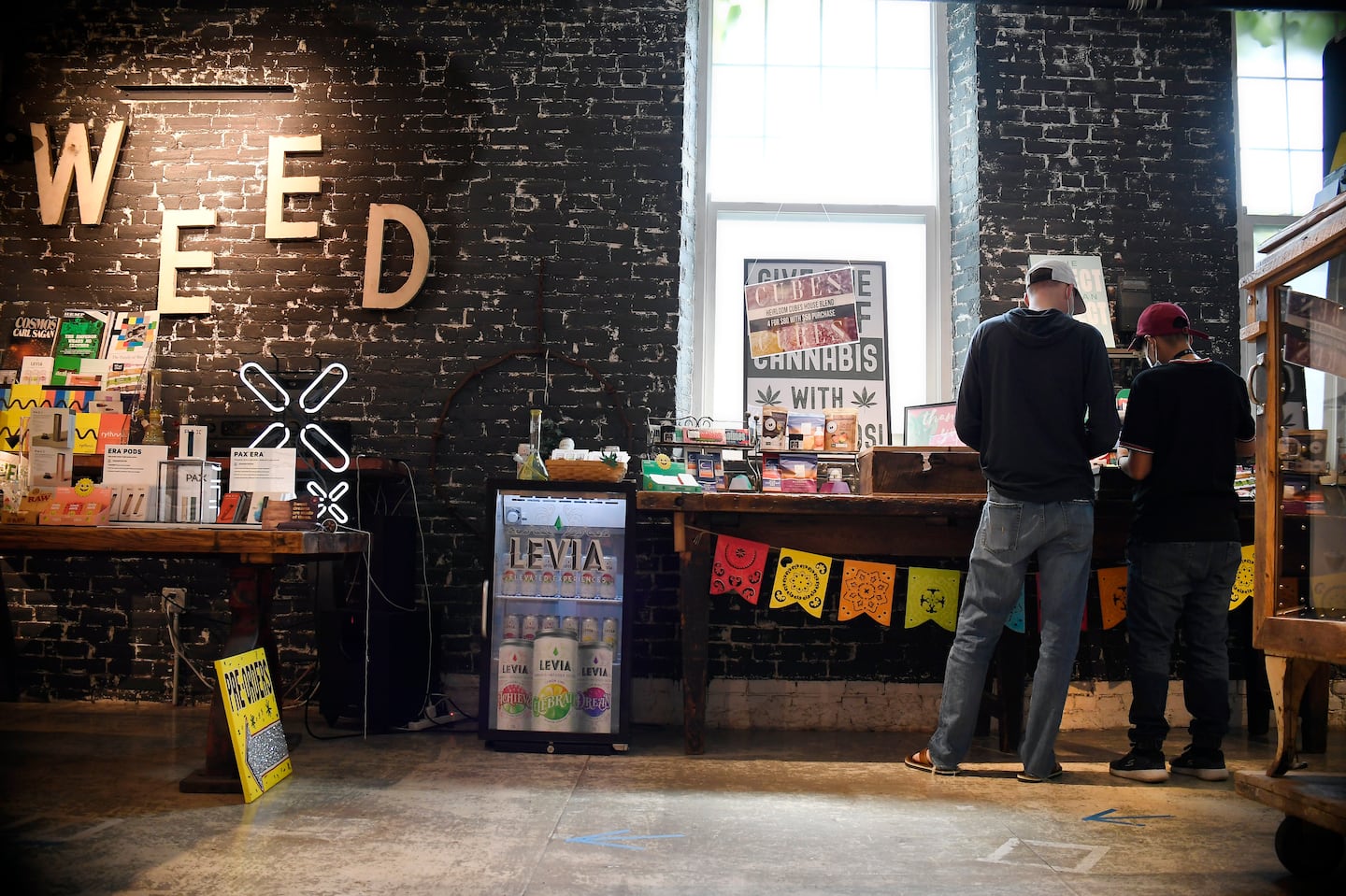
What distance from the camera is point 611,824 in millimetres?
2979

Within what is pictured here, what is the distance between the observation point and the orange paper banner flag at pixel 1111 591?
170 inches

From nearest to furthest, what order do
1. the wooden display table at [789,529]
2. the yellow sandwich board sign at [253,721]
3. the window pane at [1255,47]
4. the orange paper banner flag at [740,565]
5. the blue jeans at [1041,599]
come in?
the yellow sandwich board sign at [253,721] < the blue jeans at [1041,599] < the wooden display table at [789,529] < the orange paper banner flag at [740,565] < the window pane at [1255,47]

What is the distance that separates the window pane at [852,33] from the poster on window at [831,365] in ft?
4.05

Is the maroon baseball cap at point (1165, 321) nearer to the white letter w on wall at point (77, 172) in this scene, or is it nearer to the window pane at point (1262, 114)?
the window pane at point (1262, 114)

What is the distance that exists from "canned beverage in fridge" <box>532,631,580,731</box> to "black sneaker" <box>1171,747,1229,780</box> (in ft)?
7.81

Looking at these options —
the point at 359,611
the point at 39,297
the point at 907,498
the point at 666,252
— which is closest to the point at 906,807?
the point at 907,498

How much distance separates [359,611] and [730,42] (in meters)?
3.58

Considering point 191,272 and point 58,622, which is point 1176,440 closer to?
point 191,272

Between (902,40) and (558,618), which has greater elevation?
(902,40)

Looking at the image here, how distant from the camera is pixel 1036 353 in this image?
359 cm

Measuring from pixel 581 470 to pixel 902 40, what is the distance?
3.17 meters

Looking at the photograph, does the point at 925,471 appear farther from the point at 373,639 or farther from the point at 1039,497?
the point at 373,639

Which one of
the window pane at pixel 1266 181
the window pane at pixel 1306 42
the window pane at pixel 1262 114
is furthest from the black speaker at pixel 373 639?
the window pane at pixel 1306 42

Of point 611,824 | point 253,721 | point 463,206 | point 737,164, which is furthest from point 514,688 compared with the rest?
point 737,164
